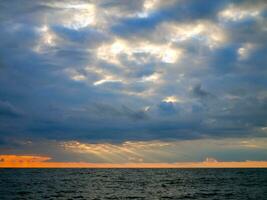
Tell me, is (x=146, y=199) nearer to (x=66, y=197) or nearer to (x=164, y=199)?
(x=164, y=199)

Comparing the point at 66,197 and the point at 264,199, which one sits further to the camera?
the point at 66,197

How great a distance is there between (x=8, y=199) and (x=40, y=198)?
5.35m

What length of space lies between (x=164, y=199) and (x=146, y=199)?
10.4ft

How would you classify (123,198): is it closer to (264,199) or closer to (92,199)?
(92,199)

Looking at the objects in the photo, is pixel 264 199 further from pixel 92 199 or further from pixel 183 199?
pixel 92 199

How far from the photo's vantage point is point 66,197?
61.2m

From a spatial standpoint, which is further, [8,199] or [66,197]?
[66,197]


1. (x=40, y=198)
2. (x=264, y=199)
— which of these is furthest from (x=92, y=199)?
(x=264, y=199)

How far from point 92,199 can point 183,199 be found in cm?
1550

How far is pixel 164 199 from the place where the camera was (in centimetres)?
5919

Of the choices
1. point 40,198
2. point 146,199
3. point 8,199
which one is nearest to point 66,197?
point 40,198

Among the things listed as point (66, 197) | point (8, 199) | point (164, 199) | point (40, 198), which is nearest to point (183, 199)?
point (164, 199)

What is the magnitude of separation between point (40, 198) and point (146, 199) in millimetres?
18302

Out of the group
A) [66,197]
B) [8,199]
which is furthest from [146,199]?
[8,199]
